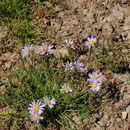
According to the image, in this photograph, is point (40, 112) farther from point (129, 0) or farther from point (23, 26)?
point (129, 0)

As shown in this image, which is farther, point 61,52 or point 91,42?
point 61,52

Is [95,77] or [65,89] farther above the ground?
[95,77]

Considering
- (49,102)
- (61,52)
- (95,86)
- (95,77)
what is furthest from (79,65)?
(49,102)

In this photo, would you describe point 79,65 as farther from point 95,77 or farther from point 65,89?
point 65,89

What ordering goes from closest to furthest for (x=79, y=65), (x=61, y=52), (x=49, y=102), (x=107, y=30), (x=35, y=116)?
(x=35, y=116) → (x=49, y=102) → (x=79, y=65) → (x=61, y=52) → (x=107, y=30)

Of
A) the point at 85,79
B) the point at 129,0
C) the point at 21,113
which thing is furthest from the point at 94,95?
the point at 129,0

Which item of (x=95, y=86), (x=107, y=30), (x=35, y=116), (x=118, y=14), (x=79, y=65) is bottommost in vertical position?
(x=35, y=116)

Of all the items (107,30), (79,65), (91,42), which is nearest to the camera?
(79,65)

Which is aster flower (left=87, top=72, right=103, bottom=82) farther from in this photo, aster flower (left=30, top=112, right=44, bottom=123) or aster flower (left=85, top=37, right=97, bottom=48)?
aster flower (left=30, top=112, right=44, bottom=123)

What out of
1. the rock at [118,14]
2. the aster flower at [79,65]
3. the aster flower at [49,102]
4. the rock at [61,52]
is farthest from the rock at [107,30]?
the aster flower at [49,102]
